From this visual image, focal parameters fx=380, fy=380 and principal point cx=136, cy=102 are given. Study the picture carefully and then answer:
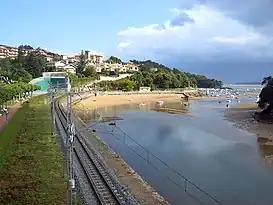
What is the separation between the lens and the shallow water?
982 inches

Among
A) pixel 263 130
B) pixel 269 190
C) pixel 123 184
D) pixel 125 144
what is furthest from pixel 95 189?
pixel 263 130

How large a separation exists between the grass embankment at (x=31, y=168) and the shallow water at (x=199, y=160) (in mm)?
6685

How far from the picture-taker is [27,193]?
20.7 m

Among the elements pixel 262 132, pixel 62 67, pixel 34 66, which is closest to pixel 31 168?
pixel 262 132

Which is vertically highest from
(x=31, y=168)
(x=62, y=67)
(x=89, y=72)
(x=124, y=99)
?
(x=62, y=67)

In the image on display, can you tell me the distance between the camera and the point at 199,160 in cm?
3381

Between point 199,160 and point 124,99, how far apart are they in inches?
3380

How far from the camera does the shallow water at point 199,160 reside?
25.0m

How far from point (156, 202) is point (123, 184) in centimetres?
326

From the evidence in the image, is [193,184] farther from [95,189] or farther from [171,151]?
[171,151]

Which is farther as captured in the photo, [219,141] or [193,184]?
[219,141]

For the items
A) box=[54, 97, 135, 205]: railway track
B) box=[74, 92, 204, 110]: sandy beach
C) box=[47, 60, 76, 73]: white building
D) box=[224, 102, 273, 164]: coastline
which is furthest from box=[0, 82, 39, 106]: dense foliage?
box=[47, 60, 76, 73]: white building

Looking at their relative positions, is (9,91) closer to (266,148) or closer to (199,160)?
(199,160)

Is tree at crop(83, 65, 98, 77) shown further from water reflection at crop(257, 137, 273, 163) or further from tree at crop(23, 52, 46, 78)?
water reflection at crop(257, 137, 273, 163)
